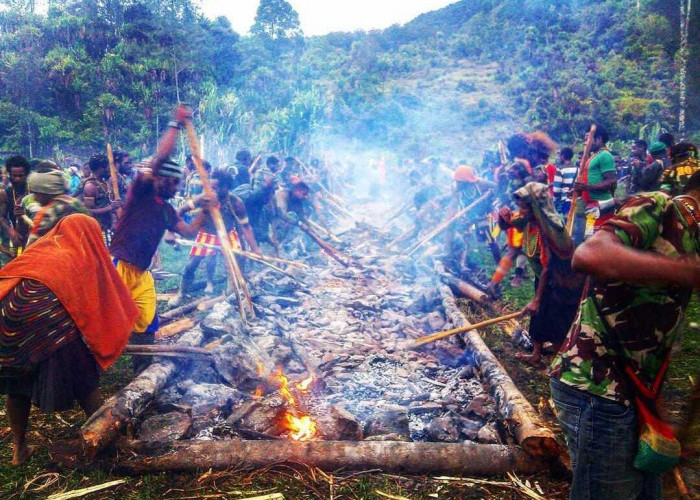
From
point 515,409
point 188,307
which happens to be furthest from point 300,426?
point 188,307

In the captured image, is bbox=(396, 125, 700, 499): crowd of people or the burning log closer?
bbox=(396, 125, 700, 499): crowd of people

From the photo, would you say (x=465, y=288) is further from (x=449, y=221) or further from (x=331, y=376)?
(x=331, y=376)

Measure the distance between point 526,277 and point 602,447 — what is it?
745 cm

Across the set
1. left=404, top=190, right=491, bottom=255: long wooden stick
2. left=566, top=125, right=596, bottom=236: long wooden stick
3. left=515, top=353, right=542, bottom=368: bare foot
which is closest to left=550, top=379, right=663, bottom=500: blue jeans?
left=515, top=353, right=542, bottom=368: bare foot

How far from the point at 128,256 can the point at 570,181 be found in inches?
333

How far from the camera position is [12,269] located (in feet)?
10.4

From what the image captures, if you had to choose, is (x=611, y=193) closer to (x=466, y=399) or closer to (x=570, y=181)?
(x=570, y=181)

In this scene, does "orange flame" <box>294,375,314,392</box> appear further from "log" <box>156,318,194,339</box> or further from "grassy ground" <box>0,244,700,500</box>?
"log" <box>156,318,194,339</box>

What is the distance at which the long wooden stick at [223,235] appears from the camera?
5.09 metres

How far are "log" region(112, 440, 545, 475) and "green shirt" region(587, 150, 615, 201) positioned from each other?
4.82 meters

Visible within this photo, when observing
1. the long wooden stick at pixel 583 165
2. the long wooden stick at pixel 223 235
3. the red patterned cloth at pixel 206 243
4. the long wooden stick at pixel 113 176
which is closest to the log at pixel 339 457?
the long wooden stick at pixel 223 235

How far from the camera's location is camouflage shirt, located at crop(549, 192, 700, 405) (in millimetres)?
1659

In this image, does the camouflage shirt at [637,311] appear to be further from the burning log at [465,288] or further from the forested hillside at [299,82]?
the forested hillside at [299,82]

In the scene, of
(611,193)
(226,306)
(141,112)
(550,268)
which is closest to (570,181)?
(611,193)
